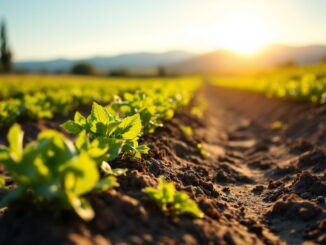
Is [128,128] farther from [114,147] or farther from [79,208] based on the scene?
[79,208]

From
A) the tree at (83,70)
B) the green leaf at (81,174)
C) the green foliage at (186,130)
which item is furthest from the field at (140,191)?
the tree at (83,70)

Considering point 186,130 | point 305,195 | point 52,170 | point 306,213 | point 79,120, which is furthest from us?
point 186,130

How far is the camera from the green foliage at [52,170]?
235 centimetres

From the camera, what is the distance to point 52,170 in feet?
8.44

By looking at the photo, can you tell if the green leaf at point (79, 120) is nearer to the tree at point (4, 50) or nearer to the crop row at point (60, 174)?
the crop row at point (60, 174)

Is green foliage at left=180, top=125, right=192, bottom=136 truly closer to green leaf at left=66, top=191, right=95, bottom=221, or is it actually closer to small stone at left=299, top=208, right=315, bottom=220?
small stone at left=299, top=208, right=315, bottom=220

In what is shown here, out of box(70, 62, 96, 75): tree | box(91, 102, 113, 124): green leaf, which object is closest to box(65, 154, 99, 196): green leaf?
→ box(91, 102, 113, 124): green leaf

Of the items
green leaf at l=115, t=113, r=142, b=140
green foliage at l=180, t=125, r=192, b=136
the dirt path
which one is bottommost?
the dirt path

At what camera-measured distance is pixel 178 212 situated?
2.95 metres

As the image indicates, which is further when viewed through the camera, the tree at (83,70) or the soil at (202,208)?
the tree at (83,70)

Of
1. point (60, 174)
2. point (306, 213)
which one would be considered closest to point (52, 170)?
point (60, 174)

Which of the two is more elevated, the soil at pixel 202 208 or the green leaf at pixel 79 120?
the green leaf at pixel 79 120

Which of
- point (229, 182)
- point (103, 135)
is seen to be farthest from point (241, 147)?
point (103, 135)

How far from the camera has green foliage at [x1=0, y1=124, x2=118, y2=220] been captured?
235 cm
